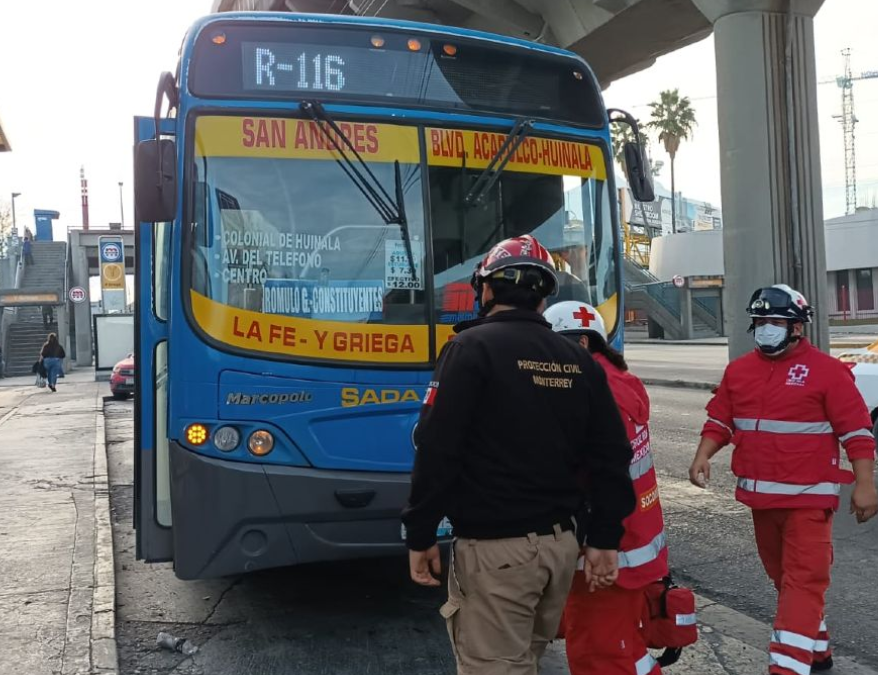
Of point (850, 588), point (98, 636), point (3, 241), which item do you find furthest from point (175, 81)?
point (3, 241)

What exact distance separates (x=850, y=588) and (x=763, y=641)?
4.03 feet

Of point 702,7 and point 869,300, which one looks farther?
point 869,300

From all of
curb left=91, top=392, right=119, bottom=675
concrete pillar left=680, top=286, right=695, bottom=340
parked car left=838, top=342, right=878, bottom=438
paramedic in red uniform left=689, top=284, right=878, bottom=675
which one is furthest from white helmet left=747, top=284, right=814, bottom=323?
concrete pillar left=680, top=286, right=695, bottom=340

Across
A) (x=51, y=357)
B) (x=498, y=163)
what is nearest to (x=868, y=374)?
(x=498, y=163)

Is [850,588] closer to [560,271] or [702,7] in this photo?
[560,271]

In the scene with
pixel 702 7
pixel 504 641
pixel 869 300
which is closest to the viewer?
pixel 504 641

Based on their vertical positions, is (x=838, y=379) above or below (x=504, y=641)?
above

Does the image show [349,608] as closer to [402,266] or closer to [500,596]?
[402,266]

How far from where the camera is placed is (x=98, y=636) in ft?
15.2

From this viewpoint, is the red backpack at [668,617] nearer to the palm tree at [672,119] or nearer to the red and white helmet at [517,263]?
the red and white helmet at [517,263]

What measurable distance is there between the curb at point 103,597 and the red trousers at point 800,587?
3006 millimetres

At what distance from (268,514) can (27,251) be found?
1933 inches

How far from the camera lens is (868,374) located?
8766 mm

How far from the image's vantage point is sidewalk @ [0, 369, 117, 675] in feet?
14.7
